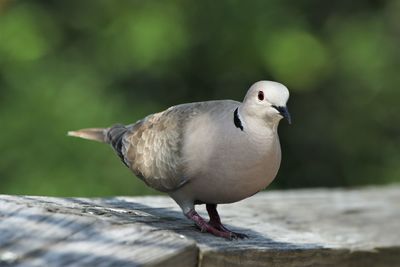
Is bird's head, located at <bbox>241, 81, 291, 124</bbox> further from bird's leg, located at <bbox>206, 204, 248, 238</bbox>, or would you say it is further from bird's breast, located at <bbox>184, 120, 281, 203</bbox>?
bird's leg, located at <bbox>206, 204, 248, 238</bbox>

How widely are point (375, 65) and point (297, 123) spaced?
813 mm

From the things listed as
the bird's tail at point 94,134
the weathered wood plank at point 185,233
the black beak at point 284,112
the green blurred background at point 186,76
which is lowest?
the weathered wood plank at point 185,233

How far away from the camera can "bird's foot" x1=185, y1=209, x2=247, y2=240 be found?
2.72 metres

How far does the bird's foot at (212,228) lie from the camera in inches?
107

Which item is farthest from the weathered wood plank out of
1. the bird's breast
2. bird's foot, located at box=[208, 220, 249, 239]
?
the bird's breast

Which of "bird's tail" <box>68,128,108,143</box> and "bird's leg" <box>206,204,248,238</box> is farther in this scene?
"bird's tail" <box>68,128,108,143</box>

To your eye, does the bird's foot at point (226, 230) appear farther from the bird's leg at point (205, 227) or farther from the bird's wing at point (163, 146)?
the bird's wing at point (163, 146)

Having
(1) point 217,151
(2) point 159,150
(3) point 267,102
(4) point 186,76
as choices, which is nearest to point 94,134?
(2) point 159,150

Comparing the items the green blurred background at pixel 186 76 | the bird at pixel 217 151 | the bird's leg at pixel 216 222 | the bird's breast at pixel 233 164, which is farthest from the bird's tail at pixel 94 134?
the green blurred background at pixel 186 76

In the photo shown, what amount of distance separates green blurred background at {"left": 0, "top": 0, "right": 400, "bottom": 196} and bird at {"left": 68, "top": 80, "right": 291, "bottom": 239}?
2853mm

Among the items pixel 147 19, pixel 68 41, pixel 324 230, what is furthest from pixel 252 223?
pixel 68 41

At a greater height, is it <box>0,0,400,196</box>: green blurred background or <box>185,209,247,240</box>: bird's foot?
<box>0,0,400,196</box>: green blurred background

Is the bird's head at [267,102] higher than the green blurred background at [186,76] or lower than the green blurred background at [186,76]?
lower

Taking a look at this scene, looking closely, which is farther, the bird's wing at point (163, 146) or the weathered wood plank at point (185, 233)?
the bird's wing at point (163, 146)
